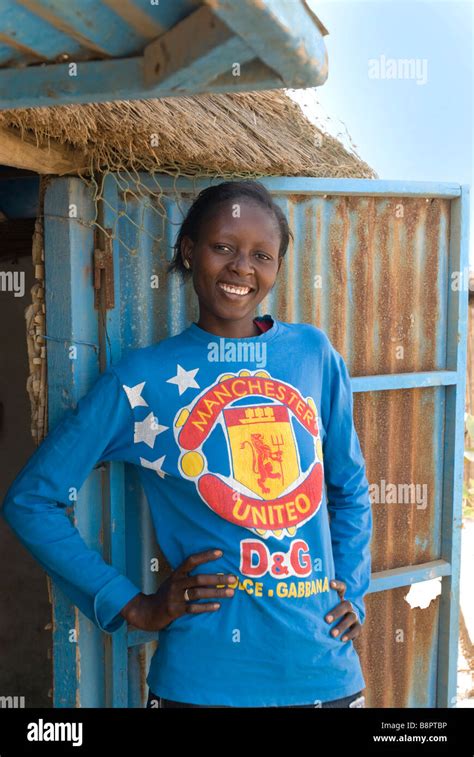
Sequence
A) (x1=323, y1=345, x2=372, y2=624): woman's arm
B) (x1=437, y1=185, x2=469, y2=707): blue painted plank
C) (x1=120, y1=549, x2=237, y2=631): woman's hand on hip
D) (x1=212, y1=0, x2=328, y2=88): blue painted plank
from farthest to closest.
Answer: (x1=437, y1=185, x2=469, y2=707): blue painted plank → (x1=323, y1=345, x2=372, y2=624): woman's arm → (x1=120, y1=549, x2=237, y2=631): woman's hand on hip → (x1=212, y1=0, x2=328, y2=88): blue painted plank

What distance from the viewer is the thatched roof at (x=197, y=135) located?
2.47 m

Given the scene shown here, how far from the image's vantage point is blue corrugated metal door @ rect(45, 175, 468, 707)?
2.76 metres

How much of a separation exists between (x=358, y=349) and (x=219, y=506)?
1277 millimetres

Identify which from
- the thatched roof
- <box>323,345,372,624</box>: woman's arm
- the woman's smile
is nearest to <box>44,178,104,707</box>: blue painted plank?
the thatched roof

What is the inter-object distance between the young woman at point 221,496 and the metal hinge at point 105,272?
324 mm

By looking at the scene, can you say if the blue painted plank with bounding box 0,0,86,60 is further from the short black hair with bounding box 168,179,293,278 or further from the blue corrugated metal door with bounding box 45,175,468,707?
the blue corrugated metal door with bounding box 45,175,468,707

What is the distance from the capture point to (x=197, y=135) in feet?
9.33

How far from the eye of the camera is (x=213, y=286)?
8.02ft

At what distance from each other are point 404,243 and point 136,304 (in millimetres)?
1241

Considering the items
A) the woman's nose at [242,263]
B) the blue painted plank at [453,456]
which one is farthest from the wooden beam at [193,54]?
the blue painted plank at [453,456]

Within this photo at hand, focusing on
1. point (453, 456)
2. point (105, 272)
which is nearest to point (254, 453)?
point (105, 272)

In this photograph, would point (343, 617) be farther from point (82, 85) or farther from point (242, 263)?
A: point (82, 85)

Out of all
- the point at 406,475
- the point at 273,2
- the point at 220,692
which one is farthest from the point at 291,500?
the point at 273,2

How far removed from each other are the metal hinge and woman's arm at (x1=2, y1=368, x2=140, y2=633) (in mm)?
427
